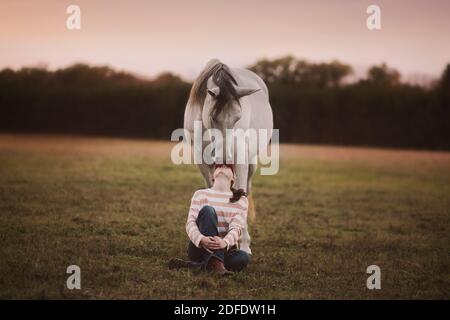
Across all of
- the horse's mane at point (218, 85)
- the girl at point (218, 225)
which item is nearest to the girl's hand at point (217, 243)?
the girl at point (218, 225)

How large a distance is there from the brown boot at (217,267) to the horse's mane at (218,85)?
4.21 ft

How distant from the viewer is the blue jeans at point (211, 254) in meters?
4.33

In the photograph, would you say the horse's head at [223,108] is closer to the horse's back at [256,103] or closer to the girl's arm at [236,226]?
the girl's arm at [236,226]

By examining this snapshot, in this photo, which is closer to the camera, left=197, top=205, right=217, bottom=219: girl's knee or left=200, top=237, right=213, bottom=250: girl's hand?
left=200, top=237, right=213, bottom=250: girl's hand

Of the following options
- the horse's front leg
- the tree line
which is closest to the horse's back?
the horse's front leg

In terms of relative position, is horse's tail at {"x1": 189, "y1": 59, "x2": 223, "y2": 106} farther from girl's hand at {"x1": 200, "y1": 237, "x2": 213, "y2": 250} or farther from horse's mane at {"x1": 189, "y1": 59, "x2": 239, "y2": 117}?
girl's hand at {"x1": 200, "y1": 237, "x2": 213, "y2": 250}

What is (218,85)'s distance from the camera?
14.8 feet

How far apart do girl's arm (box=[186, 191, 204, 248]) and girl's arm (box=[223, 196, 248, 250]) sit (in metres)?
0.23

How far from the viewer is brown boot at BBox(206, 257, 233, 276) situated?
4395 mm

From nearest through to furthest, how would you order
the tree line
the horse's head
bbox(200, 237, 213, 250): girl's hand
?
1. bbox(200, 237, 213, 250): girl's hand
2. the horse's head
3. the tree line

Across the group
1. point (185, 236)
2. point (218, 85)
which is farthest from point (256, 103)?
point (185, 236)

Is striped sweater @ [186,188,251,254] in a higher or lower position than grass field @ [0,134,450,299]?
higher
